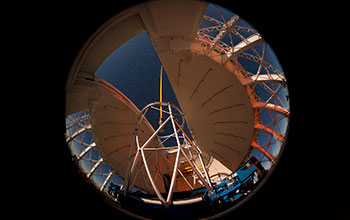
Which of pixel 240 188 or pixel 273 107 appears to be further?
pixel 273 107

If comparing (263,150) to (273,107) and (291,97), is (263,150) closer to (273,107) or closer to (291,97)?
(273,107)

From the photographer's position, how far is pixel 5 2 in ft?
8.16

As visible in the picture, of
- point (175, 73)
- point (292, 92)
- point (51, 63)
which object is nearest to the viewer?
point (51, 63)

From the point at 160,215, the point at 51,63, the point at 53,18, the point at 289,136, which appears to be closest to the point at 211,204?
the point at 160,215

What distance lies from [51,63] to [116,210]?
12.8ft

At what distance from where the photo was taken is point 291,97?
3371 mm

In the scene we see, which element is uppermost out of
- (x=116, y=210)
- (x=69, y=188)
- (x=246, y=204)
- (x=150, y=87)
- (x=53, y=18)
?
(x=150, y=87)

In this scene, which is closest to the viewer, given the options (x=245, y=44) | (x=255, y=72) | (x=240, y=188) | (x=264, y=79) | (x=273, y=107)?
(x=240, y=188)

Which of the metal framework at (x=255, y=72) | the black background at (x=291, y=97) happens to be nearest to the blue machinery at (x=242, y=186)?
the metal framework at (x=255, y=72)

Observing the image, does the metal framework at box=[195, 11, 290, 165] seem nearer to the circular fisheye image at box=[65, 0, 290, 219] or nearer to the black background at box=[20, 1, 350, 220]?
the circular fisheye image at box=[65, 0, 290, 219]

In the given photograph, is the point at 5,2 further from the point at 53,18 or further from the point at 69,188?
the point at 69,188

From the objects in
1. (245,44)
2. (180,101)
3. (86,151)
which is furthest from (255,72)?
(86,151)

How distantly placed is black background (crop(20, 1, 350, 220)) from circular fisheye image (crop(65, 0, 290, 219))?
1103mm

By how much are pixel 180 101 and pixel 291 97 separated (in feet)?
35.6
